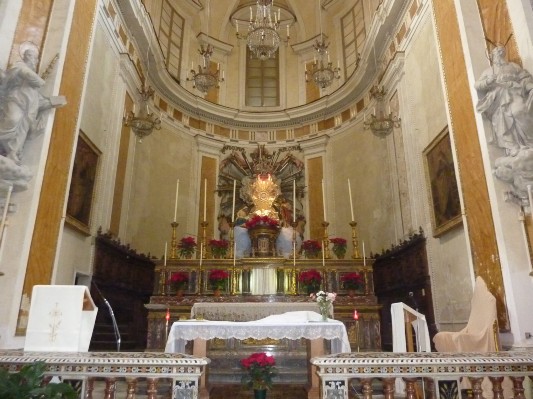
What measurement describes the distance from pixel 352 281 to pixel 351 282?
0.09 feet

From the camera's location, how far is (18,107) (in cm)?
523

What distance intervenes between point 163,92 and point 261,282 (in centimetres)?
696

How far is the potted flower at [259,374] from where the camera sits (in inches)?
169

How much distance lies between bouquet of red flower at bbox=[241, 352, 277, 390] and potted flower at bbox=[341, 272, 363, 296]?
335 centimetres

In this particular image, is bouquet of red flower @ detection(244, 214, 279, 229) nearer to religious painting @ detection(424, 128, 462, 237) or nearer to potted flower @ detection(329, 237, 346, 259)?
potted flower @ detection(329, 237, 346, 259)

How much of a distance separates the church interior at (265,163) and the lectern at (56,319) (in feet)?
4.68

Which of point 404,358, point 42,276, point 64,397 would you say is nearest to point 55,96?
point 42,276

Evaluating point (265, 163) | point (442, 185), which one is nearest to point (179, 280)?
point (442, 185)

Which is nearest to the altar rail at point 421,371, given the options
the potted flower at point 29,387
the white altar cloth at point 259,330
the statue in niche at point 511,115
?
the potted flower at point 29,387

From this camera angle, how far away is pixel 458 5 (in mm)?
6137

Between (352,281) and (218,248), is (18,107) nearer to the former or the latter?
(218,248)

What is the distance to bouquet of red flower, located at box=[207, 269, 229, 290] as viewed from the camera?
7578 mm

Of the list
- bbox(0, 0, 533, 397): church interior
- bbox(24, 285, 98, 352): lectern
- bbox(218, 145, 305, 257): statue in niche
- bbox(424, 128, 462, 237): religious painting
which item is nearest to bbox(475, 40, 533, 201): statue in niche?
bbox(0, 0, 533, 397): church interior

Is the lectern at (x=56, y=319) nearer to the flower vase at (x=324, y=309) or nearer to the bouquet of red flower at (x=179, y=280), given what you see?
the flower vase at (x=324, y=309)
